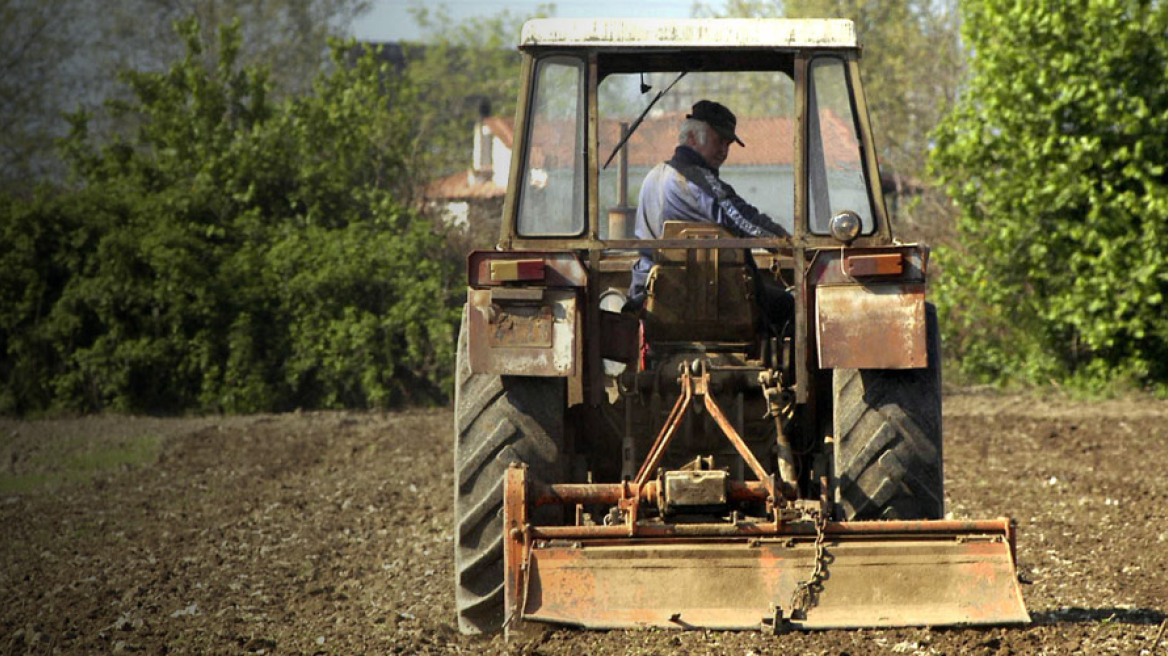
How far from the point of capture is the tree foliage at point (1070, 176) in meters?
14.9

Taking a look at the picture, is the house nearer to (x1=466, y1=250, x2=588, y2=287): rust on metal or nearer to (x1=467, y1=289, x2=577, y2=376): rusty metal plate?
(x1=466, y1=250, x2=588, y2=287): rust on metal

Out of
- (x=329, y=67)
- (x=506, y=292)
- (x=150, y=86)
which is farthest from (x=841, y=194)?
(x=329, y=67)

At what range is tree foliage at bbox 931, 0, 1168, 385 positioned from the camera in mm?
14891

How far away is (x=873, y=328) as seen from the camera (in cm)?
554

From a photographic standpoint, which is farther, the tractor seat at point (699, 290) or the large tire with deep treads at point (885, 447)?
the tractor seat at point (699, 290)

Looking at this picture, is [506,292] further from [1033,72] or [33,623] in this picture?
[1033,72]

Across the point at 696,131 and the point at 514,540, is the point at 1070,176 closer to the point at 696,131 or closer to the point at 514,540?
the point at 696,131

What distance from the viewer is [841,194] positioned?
19.8 feet

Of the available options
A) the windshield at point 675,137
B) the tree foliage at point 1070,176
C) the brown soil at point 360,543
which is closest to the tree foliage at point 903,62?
the tree foliage at point 1070,176

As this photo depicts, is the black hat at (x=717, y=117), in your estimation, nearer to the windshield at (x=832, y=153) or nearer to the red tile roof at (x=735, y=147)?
the red tile roof at (x=735, y=147)

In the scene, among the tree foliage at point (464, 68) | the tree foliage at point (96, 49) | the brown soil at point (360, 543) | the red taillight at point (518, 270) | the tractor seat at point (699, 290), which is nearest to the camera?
the red taillight at point (518, 270)

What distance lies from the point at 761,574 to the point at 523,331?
1234 mm

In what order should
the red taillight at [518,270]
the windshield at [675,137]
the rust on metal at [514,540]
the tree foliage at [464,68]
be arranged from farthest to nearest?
the tree foliage at [464,68] → the windshield at [675,137] → the red taillight at [518,270] → the rust on metal at [514,540]

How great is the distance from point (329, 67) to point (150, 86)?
2639cm
